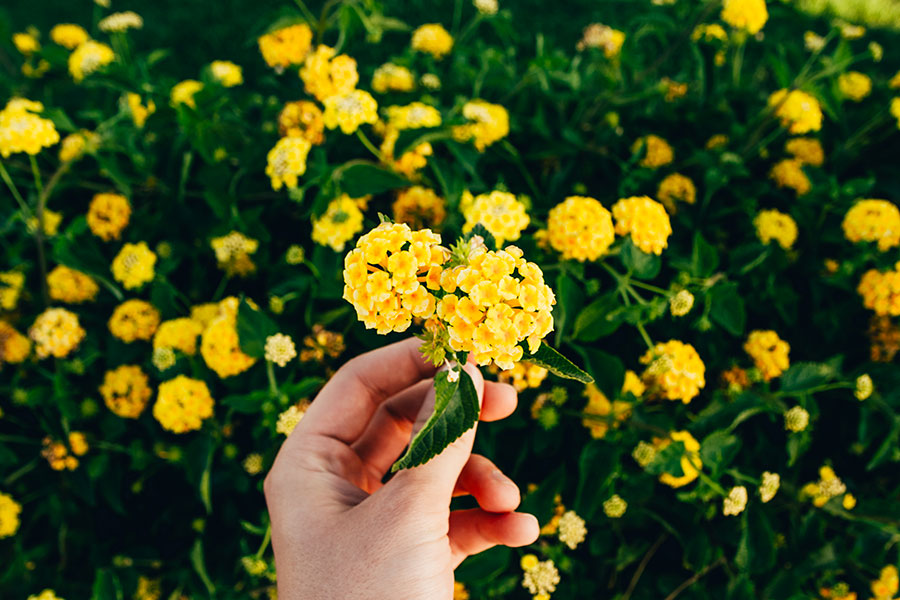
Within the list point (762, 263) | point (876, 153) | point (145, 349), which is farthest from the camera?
point (876, 153)

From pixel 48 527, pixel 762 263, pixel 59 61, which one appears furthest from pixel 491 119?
pixel 48 527

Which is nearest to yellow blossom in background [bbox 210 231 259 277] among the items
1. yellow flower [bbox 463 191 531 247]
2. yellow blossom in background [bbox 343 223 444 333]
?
yellow flower [bbox 463 191 531 247]

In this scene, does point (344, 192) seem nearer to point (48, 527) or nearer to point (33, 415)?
point (33, 415)

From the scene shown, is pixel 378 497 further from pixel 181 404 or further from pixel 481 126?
pixel 481 126

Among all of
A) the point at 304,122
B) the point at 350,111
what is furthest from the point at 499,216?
the point at 304,122

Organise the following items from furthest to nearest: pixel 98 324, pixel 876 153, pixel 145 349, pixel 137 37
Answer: pixel 137 37 < pixel 876 153 < pixel 98 324 < pixel 145 349

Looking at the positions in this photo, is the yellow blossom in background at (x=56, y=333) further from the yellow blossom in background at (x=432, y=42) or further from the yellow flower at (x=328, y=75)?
the yellow blossom in background at (x=432, y=42)

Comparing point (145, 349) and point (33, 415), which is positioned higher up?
point (145, 349)

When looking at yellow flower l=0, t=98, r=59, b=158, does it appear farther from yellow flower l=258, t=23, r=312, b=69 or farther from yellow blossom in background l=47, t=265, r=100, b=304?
yellow flower l=258, t=23, r=312, b=69
